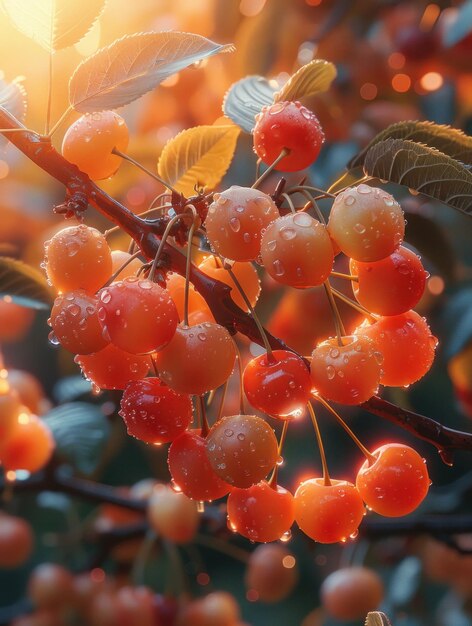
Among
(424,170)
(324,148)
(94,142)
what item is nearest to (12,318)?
(324,148)

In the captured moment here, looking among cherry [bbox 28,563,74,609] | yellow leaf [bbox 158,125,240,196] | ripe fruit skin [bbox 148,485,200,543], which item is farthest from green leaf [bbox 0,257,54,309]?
cherry [bbox 28,563,74,609]

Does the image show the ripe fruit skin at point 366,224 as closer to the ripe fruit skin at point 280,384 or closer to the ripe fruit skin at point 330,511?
the ripe fruit skin at point 280,384

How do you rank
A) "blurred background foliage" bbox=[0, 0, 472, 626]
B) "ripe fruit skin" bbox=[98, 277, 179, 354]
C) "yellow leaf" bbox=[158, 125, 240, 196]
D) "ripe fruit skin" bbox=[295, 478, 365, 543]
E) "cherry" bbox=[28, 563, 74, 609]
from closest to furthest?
"ripe fruit skin" bbox=[98, 277, 179, 354]
"ripe fruit skin" bbox=[295, 478, 365, 543]
"yellow leaf" bbox=[158, 125, 240, 196]
"blurred background foliage" bbox=[0, 0, 472, 626]
"cherry" bbox=[28, 563, 74, 609]

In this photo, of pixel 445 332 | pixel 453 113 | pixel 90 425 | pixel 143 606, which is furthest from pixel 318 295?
pixel 143 606

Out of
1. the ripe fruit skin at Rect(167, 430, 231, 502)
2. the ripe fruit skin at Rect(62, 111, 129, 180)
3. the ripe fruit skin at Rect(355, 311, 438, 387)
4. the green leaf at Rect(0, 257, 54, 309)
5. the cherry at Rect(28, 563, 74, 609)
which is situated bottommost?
the cherry at Rect(28, 563, 74, 609)

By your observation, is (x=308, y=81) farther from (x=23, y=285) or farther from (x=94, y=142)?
(x=23, y=285)

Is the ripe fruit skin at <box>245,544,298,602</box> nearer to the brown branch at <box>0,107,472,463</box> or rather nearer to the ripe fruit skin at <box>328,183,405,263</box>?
the brown branch at <box>0,107,472,463</box>

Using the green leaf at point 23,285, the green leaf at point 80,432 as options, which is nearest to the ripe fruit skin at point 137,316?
the green leaf at point 23,285
